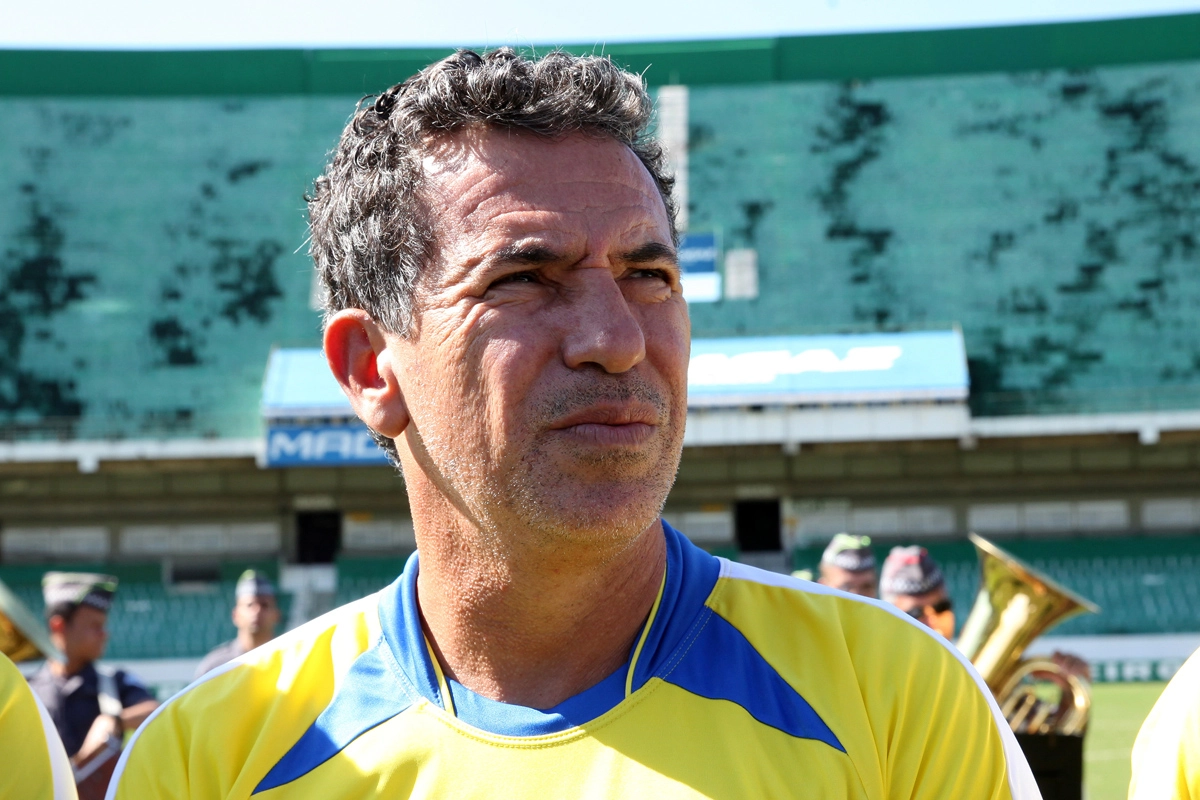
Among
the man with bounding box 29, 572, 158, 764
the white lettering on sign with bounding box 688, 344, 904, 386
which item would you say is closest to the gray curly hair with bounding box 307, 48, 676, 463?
the man with bounding box 29, 572, 158, 764

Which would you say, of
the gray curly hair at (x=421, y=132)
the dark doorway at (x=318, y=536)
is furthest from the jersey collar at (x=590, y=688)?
the dark doorway at (x=318, y=536)

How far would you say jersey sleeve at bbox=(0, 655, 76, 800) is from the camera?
1.62m

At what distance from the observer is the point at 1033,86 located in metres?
23.3

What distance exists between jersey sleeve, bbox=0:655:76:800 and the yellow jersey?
0.10 metres

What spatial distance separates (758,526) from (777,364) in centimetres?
300

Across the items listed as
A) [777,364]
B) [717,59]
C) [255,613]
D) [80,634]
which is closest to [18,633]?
[80,634]

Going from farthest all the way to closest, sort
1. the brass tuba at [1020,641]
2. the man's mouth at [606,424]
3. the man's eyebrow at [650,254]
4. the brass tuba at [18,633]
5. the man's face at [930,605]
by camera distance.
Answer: the brass tuba at [1020,641], the man's face at [930,605], the brass tuba at [18,633], the man's eyebrow at [650,254], the man's mouth at [606,424]

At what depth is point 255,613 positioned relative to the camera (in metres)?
6.71

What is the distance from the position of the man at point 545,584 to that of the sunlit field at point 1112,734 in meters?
6.85

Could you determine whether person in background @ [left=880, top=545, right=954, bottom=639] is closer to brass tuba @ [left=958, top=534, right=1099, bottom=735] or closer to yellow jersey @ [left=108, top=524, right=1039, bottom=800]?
brass tuba @ [left=958, top=534, right=1099, bottom=735]

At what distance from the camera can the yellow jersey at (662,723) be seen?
1502 mm

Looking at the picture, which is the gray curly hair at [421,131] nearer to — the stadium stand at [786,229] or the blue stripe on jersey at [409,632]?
the blue stripe on jersey at [409,632]

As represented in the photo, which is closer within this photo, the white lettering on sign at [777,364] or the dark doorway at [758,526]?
the white lettering on sign at [777,364]

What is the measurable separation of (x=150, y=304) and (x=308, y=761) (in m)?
23.3
